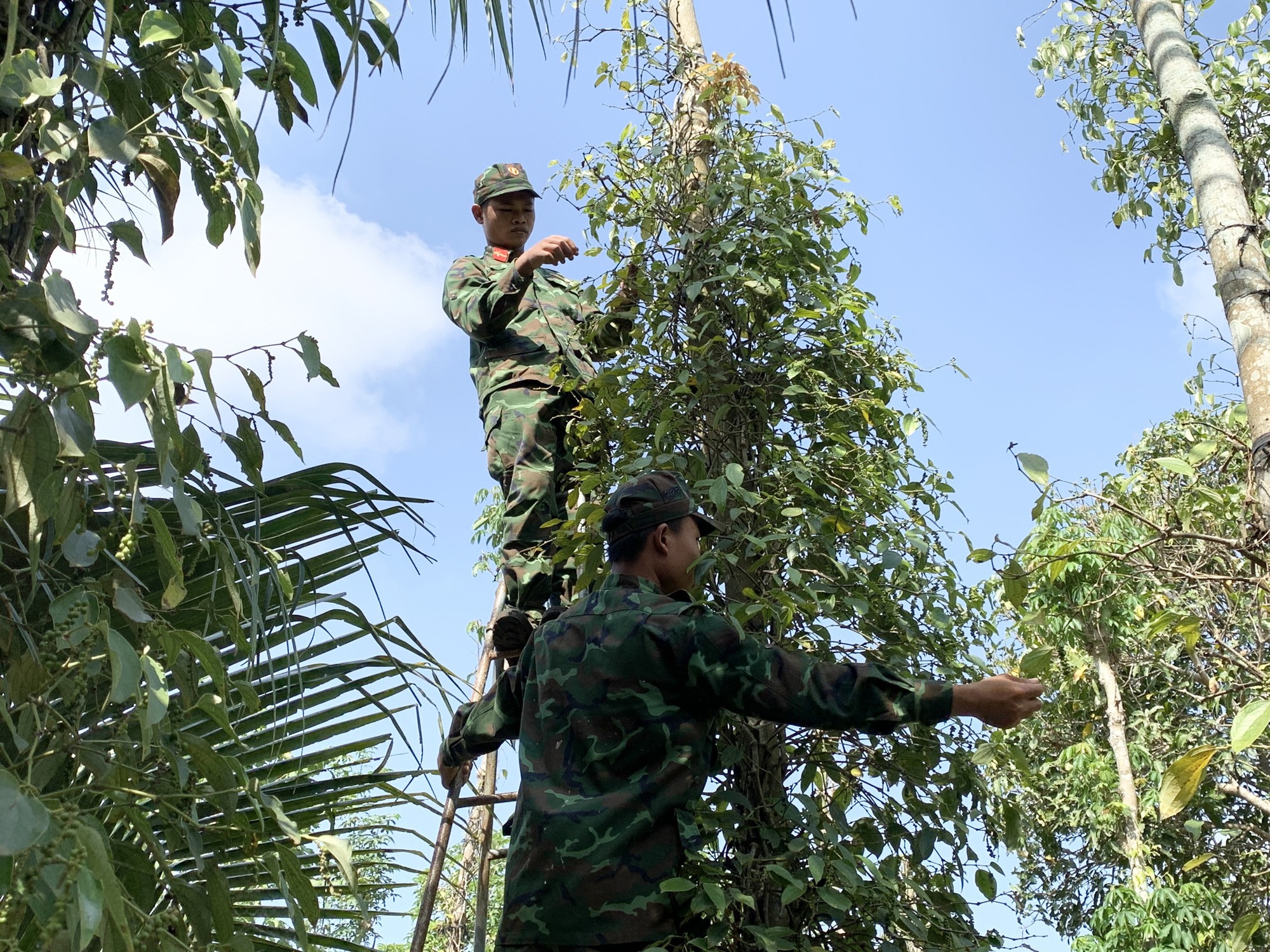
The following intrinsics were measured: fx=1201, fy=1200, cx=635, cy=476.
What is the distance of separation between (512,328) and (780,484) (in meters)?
1.16

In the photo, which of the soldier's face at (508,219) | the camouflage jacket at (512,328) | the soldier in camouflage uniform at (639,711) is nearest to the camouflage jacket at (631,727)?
the soldier in camouflage uniform at (639,711)

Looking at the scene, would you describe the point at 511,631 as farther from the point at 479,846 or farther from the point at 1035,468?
the point at 1035,468

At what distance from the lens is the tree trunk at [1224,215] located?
2938mm

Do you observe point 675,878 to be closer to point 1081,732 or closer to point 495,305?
point 495,305

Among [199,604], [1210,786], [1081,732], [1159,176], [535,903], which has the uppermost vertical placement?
[1159,176]

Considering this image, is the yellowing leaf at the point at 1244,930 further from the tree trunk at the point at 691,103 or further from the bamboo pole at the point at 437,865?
the tree trunk at the point at 691,103

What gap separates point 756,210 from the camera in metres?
3.11

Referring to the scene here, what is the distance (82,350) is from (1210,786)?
33.8ft

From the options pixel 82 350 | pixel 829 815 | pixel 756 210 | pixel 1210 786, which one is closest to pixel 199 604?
pixel 82 350

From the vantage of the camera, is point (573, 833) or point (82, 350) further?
point (573, 833)

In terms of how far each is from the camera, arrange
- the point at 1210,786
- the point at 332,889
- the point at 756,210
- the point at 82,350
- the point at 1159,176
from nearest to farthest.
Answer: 1. the point at 82,350
2. the point at 332,889
3. the point at 756,210
4. the point at 1159,176
5. the point at 1210,786

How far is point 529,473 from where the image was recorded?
3.38 m

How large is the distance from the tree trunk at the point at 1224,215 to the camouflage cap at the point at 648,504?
4.26ft

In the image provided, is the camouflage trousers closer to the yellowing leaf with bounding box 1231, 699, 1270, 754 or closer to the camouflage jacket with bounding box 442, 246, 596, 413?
the camouflage jacket with bounding box 442, 246, 596, 413
